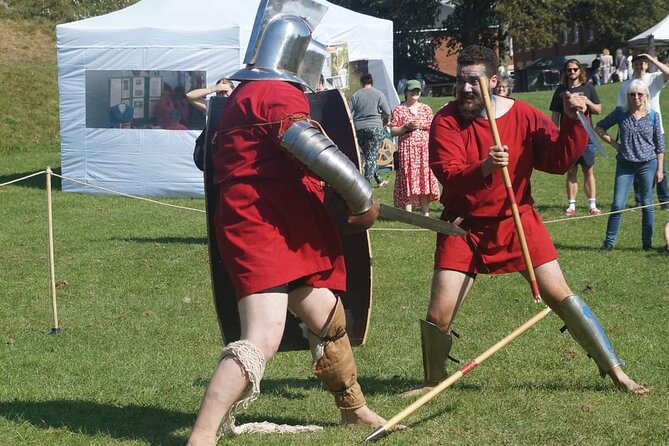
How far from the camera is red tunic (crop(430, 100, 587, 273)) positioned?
16.9 ft

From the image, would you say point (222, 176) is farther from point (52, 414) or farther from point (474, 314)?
point (474, 314)

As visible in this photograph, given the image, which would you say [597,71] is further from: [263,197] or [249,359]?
[249,359]

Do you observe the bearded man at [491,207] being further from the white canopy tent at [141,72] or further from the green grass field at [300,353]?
the white canopy tent at [141,72]

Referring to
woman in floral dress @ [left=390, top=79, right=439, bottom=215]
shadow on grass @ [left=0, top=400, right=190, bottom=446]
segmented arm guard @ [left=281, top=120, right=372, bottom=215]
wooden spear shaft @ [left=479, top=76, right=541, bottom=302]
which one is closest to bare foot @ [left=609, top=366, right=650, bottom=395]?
wooden spear shaft @ [left=479, top=76, right=541, bottom=302]

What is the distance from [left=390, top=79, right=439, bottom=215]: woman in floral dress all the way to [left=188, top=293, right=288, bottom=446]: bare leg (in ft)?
28.6

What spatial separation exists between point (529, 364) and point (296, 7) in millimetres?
2752

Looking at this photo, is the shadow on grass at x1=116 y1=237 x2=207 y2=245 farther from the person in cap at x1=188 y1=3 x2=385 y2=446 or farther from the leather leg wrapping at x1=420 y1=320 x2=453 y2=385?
the person in cap at x1=188 y1=3 x2=385 y2=446

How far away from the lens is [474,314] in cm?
770

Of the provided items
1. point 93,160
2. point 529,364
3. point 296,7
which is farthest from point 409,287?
point 93,160

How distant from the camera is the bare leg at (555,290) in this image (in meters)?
5.27

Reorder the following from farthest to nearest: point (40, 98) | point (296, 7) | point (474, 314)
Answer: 1. point (40, 98)
2. point (474, 314)
3. point (296, 7)

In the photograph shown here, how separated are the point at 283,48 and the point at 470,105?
1.25 m

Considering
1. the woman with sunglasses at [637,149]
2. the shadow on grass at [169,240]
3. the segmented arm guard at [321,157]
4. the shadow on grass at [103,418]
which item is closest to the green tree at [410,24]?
the shadow on grass at [169,240]

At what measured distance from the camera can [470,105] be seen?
5.14m
